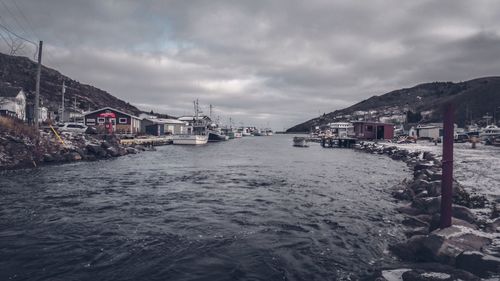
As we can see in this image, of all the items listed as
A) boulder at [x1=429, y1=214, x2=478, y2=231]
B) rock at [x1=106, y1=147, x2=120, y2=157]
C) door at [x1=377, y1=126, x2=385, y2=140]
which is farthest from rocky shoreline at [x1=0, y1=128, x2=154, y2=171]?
door at [x1=377, y1=126, x2=385, y2=140]

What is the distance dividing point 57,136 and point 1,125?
707 centimetres

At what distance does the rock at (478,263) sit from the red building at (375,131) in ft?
246

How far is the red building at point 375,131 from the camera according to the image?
254 feet

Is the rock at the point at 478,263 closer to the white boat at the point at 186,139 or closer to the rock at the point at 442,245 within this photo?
the rock at the point at 442,245

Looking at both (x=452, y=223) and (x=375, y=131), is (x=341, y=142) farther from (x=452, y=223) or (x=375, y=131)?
(x=452, y=223)

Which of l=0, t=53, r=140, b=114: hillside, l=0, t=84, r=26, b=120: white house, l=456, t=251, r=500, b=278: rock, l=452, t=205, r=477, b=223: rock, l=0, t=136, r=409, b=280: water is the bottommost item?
l=0, t=136, r=409, b=280: water

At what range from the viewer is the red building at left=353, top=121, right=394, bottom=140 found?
77.6 m

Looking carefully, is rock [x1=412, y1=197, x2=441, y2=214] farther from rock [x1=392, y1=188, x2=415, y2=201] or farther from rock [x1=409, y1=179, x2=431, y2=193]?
rock [x1=392, y1=188, x2=415, y2=201]

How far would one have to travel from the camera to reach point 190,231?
10.0 meters

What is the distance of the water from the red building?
6351 cm

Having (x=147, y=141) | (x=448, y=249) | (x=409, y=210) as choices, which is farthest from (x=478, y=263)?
(x=147, y=141)

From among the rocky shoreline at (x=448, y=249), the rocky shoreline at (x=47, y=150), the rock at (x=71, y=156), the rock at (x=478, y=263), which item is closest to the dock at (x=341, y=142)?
the rocky shoreline at (x=47, y=150)

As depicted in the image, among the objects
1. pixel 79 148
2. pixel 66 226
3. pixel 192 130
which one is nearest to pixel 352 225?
pixel 66 226

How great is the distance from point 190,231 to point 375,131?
7554 centimetres
